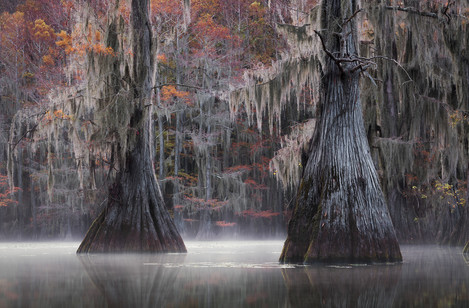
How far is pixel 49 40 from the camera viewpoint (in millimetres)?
30266

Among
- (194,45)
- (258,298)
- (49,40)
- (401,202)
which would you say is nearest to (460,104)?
(401,202)

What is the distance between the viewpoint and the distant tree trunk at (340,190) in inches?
356

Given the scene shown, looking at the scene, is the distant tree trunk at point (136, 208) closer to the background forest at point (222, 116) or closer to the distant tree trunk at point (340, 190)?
the background forest at point (222, 116)

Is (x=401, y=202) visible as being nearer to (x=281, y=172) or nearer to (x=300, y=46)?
(x=281, y=172)

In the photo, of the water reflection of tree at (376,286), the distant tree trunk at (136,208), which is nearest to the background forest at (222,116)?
the distant tree trunk at (136,208)

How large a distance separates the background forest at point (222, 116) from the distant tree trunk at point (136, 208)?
662 mm

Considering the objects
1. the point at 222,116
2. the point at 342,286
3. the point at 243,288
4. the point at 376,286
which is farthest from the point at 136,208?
the point at 222,116

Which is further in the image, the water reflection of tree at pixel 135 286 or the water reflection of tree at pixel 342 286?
the water reflection of tree at pixel 135 286

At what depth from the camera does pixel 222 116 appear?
2664 cm

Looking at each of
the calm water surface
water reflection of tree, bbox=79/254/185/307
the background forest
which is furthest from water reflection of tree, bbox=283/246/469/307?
the background forest

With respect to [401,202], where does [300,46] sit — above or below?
above

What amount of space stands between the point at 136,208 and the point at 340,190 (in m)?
5.96

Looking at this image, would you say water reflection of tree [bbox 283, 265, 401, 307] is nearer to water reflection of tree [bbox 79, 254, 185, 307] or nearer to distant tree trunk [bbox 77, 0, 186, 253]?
water reflection of tree [bbox 79, 254, 185, 307]

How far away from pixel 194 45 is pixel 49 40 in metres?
7.45
